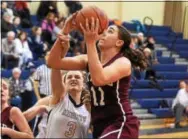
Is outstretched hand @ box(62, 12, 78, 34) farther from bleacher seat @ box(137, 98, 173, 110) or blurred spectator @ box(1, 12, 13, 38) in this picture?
blurred spectator @ box(1, 12, 13, 38)

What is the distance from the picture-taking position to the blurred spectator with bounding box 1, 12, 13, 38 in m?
7.68

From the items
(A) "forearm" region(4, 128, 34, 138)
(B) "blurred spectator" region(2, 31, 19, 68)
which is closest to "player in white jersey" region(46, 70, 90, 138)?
(A) "forearm" region(4, 128, 34, 138)

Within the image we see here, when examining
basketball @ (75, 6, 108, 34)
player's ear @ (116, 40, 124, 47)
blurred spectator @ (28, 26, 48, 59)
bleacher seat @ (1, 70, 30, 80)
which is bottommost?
bleacher seat @ (1, 70, 30, 80)

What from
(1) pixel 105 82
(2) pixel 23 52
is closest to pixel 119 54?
(1) pixel 105 82

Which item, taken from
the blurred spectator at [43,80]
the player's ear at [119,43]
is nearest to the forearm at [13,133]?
the player's ear at [119,43]

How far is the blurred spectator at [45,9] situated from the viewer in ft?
30.2

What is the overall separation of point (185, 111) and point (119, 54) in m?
0.47

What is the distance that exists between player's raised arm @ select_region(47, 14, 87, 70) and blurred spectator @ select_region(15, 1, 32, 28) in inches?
252

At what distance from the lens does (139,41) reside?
4797 millimetres

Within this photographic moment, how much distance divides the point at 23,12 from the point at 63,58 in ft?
22.0

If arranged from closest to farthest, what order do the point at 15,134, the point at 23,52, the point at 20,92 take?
the point at 15,134 → the point at 20,92 → the point at 23,52

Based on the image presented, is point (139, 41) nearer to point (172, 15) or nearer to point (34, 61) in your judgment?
point (172, 15)

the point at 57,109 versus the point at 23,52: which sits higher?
the point at 57,109

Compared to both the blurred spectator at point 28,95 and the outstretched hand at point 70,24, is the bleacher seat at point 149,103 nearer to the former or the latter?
the blurred spectator at point 28,95
